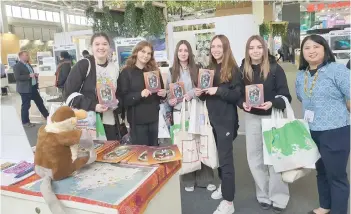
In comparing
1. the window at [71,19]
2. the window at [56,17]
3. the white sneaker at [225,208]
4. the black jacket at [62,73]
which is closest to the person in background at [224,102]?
the white sneaker at [225,208]

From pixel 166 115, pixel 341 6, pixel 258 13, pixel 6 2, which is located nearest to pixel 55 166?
pixel 166 115

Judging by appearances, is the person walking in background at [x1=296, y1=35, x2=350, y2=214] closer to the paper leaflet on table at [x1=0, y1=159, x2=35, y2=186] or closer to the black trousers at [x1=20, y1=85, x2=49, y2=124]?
the paper leaflet on table at [x1=0, y1=159, x2=35, y2=186]

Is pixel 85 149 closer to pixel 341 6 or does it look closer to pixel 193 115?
pixel 193 115

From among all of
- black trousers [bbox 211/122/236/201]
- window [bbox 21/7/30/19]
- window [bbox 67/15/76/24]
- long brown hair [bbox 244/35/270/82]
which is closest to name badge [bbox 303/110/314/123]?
long brown hair [bbox 244/35/270/82]

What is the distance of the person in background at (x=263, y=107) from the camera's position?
2278mm

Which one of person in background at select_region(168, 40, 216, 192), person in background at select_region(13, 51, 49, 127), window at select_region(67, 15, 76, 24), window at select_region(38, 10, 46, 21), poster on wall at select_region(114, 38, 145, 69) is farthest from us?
window at select_region(67, 15, 76, 24)

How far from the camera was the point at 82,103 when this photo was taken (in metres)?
2.20

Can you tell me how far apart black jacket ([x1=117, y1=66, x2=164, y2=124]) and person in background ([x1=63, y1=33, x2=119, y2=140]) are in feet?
0.31

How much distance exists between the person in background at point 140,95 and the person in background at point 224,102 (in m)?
0.40

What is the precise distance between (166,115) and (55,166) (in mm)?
1420

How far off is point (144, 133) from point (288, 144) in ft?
3.68

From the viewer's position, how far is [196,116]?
2.47 metres

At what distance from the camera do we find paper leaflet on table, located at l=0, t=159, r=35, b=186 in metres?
1.41

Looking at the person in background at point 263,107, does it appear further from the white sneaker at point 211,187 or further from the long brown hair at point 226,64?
the white sneaker at point 211,187
